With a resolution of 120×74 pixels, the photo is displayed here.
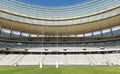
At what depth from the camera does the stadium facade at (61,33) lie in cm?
4998

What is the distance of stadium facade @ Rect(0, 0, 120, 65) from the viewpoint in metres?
50.0

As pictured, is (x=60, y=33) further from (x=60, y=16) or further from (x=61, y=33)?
(x=60, y=16)

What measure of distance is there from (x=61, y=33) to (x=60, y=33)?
0.40 m

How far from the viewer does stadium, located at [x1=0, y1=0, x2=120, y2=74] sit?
49969mm

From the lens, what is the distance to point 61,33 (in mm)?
67125

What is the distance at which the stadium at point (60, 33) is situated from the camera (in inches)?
1967

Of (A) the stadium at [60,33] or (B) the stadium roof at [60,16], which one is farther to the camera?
(B) the stadium roof at [60,16]

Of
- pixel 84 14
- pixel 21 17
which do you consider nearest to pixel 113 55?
pixel 84 14

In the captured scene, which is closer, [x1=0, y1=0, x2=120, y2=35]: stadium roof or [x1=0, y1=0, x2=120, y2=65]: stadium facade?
[x1=0, y1=0, x2=120, y2=65]: stadium facade

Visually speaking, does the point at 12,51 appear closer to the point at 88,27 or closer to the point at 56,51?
the point at 56,51

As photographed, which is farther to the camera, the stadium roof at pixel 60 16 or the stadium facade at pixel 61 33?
the stadium roof at pixel 60 16

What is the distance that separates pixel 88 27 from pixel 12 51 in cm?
2623

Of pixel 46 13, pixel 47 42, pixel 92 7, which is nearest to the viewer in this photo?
pixel 92 7

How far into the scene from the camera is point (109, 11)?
5069 cm
